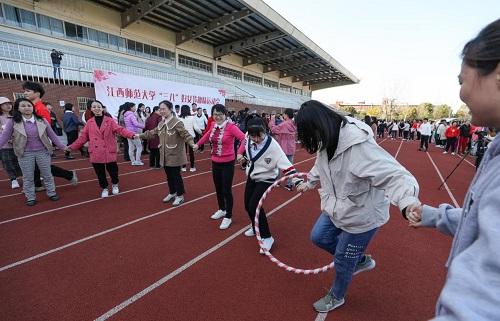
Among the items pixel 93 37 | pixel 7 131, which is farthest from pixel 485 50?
pixel 93 37

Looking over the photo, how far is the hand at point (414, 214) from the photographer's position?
149 centimetres

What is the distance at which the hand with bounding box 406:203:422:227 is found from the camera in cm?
149

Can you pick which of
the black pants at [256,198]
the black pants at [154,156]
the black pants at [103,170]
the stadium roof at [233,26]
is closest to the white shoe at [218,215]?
the black pants at [256,198]

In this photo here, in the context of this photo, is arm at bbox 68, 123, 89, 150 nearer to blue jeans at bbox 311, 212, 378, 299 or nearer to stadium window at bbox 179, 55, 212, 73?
blue jeans at bbox 311, 212, 378, 299

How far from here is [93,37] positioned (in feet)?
61.8

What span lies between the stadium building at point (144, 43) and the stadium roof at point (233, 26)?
75 millimetres

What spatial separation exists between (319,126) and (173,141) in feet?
13.7

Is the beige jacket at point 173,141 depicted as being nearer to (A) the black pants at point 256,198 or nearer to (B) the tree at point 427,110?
(A) the black pants at point 256,198

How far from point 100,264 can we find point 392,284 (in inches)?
147

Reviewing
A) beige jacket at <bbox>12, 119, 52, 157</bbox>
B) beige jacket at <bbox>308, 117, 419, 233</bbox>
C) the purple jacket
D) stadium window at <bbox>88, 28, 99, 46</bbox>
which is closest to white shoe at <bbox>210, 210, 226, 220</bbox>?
beige jacket at <bbox>308, 117, 419, 233</bbox>

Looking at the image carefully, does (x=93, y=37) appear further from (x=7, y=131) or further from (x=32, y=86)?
(x=7, y=131)

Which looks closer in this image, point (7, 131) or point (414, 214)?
point (414, 214)

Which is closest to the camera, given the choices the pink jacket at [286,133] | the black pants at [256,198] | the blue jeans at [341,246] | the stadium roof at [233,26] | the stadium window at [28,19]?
the blue jeans at [341,246]

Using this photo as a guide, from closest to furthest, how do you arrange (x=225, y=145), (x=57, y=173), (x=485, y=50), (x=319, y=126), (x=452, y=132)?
1. (x=485, y=50)
2. (x=319, y=126)
3. (x=225, y=145)
4. (x=57, y=173)
5. (x=452, y=132)
